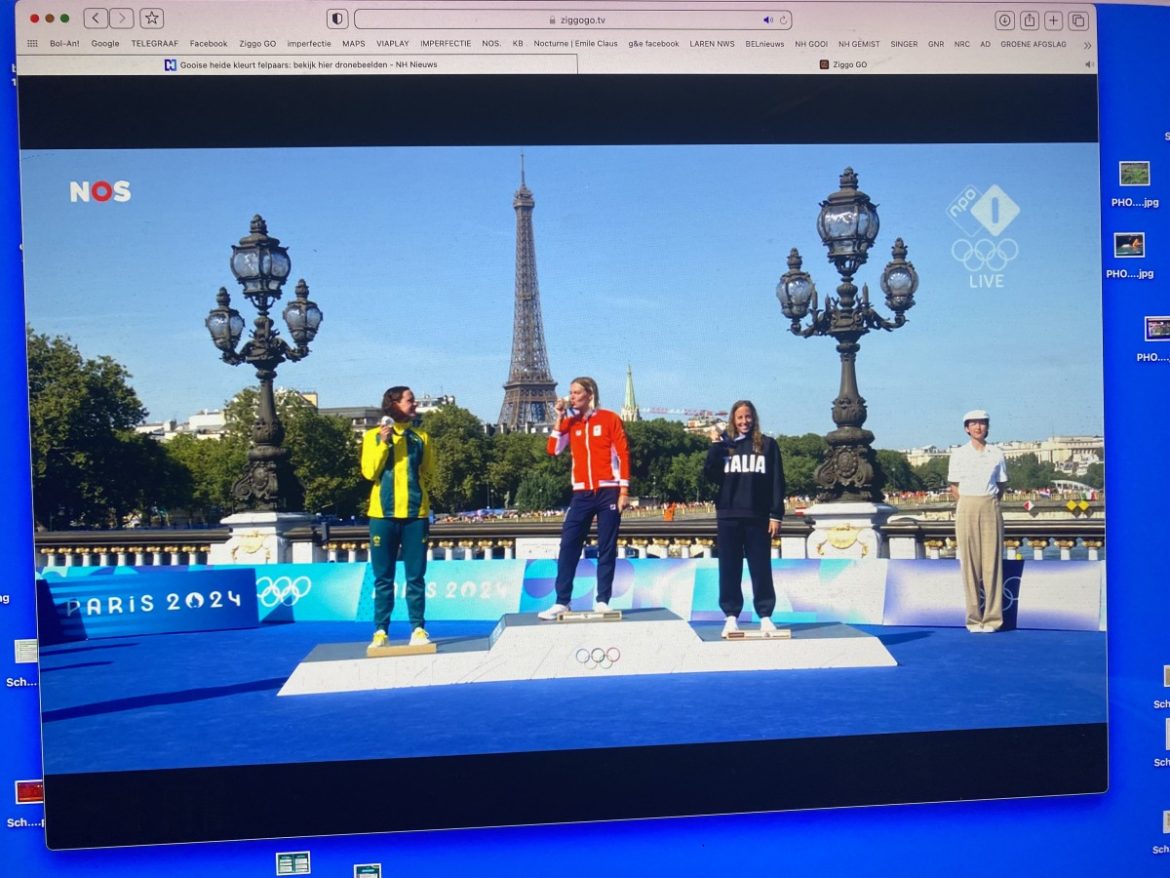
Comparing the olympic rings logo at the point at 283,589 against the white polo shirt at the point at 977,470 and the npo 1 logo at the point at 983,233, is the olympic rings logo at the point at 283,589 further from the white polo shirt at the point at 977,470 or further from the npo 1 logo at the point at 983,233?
the npo 1 logo at the point at 983,233

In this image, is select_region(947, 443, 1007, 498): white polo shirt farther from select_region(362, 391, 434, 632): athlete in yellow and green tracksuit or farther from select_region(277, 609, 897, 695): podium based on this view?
select_region(362, 391, 434, 632): athlete in yellow and green tracksuit

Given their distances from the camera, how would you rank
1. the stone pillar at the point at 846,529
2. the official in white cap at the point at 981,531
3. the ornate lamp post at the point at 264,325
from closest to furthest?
the ornate lamp post at the point at 264,325 → the official in white cap at the point at 981,531 → the stone pillar at the point at 846,529

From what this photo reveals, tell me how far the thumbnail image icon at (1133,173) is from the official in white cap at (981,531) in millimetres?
811

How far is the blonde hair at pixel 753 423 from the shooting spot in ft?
9.52

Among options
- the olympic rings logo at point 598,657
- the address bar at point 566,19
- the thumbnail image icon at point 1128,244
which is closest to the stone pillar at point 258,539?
the olympic rings logo at point 598,657

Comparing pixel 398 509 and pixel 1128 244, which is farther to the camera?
pixel 398 509

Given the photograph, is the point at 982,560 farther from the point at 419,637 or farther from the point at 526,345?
the point at 419,637

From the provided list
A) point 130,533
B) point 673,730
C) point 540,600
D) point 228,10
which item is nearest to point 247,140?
point 228,10

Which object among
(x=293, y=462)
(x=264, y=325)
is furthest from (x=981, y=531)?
(x=264, y=325)

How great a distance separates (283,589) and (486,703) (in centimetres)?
75

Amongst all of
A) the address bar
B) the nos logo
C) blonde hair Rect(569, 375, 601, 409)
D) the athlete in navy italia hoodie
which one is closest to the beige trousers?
the athlete in navy italia hoodie

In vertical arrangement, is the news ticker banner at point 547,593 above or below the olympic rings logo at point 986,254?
below

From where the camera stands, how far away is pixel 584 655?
9.64 feet

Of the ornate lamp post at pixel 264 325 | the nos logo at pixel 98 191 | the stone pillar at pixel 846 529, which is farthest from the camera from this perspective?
the stone pillar at pixel 846 529
